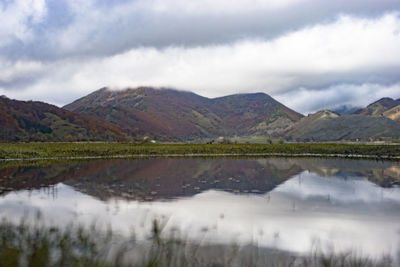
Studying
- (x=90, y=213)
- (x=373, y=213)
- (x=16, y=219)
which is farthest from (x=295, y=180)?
(x=16, y=219)

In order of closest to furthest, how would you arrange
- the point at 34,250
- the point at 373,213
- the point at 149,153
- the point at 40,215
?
the point at 34,250 < the point at 40,215 < the point at 373,213 < the point at 149,153

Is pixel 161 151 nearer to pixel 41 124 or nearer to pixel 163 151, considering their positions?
pixel 163 151

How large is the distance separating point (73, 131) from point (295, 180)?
131 meters

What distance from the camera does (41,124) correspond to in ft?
504

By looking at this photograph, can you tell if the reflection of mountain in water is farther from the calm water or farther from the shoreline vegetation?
the shoreline vegetation

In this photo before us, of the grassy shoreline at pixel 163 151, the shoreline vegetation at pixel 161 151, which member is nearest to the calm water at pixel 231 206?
the shoreline vegetation at pixel 161 151

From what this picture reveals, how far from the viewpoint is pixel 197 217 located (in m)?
19.1

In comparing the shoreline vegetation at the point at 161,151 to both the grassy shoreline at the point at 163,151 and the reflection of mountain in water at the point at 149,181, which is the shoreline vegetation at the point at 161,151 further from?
the reflection of mountain in water at the point at 149,181

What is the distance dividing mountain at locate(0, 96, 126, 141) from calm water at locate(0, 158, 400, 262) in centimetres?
9775

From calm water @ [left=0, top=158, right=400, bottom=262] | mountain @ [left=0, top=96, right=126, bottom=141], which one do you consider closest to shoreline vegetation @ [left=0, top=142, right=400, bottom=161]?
calm water @ [left=0, top=158, right=400, bottom=262]

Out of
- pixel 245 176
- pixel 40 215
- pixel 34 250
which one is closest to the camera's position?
pixel 34 250

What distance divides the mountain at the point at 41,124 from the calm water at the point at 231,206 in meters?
97.8

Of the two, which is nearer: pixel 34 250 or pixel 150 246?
pixel 34 250

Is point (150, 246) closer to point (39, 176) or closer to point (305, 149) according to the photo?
point (39, 176)
